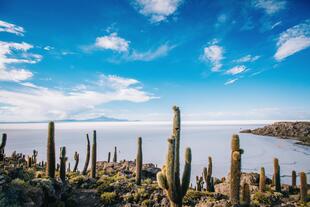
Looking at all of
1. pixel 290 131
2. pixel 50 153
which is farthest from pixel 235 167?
pixel 290 131

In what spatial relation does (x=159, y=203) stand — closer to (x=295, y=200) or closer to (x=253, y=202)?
(x=253, y=202)

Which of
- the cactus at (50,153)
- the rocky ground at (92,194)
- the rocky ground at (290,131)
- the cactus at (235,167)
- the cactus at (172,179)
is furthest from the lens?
the rocky ground at (290,131)

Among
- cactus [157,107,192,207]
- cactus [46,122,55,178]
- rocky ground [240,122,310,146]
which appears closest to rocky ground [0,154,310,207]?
cactus [46,122,55,178]

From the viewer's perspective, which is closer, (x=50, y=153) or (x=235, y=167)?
(x=235, y=167)

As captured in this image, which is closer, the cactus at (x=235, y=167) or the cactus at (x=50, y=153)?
the cactus at (x=235, y=167)

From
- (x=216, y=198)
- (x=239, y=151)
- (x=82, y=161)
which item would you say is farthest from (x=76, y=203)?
(x=82, y=161)

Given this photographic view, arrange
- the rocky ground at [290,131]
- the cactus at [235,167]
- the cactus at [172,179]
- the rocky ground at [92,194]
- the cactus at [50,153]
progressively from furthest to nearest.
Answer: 1. the rocky ground at [290,131]
2. the cactus at [50,153]
3. the cactus at [235,167]
4. the rocky ground at [92,194]
5. the cactus at [172,179]

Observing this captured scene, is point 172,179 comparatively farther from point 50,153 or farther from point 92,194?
point 50,153

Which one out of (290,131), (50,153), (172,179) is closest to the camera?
(172,179)

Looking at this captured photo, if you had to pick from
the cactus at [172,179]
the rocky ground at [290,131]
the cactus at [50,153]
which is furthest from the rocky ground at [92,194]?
the rocky ground at [290,131]

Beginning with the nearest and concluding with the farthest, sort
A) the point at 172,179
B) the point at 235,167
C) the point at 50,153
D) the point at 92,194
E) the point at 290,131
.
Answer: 1. the point at 172,179
2. the point at 235,167
3. the point at 50,153
4. the point at 92,194
5. the point at 290,131

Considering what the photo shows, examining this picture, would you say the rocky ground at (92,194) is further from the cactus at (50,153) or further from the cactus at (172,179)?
the cactus at (172,179)

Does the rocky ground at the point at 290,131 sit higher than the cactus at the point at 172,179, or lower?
lower

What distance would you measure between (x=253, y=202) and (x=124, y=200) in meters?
8.30
